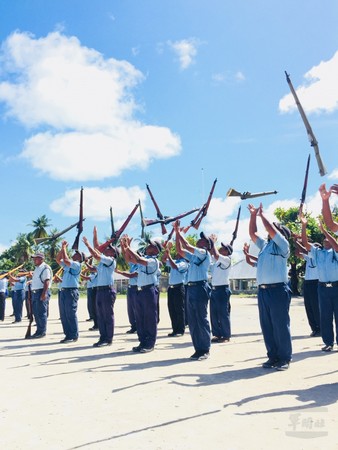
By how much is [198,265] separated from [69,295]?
4052mm

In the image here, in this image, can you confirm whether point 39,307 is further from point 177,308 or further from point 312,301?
point 312,301

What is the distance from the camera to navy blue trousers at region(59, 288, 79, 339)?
10.8 m

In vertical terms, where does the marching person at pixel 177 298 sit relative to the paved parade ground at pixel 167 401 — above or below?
above

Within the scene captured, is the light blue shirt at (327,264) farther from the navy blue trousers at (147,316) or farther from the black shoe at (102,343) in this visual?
the black shoe at (102,343)

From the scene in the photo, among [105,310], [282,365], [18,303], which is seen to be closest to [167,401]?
[282,365]

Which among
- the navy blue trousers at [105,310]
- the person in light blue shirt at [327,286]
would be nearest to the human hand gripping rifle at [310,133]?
the person in light blue shirt at [327,286]

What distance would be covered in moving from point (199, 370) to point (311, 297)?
473cm

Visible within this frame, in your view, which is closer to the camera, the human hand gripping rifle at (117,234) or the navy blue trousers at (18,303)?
the human hand gripping rifle at (117,234)

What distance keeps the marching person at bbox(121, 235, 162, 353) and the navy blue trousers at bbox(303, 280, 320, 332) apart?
3.67 meters

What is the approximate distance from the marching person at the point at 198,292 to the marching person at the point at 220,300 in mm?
2005

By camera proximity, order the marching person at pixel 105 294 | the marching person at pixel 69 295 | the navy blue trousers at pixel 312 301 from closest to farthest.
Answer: the marching person at pixel 105 294 < the navy blue trousers at pixel 312 301 < the marching person at pixel 69 295

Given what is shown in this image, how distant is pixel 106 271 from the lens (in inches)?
388

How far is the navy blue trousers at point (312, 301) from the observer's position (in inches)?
416

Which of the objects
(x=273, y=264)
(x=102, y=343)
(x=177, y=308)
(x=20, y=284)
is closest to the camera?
(x=273, y=264)
